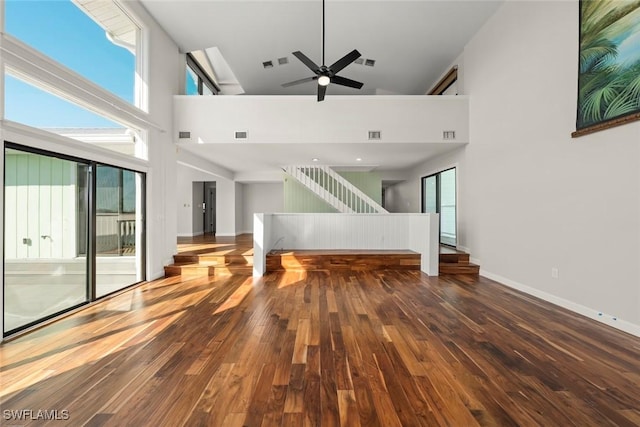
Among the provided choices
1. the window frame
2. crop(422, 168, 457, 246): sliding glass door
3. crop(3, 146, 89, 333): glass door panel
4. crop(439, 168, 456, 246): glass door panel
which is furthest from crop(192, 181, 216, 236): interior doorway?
crop(439, 168, 456, 246): glass door panel

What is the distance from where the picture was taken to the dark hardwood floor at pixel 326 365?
1610 mm

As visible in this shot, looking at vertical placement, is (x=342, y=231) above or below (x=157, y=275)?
above

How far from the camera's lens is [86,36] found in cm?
356

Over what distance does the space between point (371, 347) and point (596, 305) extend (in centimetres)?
266

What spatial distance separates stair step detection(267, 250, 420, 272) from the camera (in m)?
5.56

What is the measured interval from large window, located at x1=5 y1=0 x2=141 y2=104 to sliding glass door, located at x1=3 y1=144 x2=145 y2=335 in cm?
115

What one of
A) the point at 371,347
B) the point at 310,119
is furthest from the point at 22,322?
the point at 310,119

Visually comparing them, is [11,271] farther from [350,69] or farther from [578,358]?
[350,69]

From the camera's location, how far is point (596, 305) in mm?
3014

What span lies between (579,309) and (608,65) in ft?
8.80

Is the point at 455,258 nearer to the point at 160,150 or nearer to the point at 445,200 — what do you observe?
the point at 445,200

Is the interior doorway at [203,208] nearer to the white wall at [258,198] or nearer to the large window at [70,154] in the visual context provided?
the white wall at [258,198]

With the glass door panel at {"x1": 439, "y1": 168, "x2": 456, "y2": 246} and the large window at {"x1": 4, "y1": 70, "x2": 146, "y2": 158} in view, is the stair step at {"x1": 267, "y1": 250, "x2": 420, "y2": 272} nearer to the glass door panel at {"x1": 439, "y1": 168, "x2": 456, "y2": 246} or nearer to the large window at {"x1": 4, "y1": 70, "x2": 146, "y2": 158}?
the glass door panel at {"x1": 439, "y1": 168, "x2": 456, "y2": 246}

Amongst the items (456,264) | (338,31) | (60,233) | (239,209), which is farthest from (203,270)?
(239,209)
